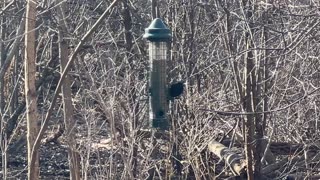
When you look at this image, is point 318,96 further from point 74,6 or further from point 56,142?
point 56,142

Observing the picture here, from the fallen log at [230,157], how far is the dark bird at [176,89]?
311 centimetres

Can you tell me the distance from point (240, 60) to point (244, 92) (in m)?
0.60

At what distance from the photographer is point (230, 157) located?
28.3 feet

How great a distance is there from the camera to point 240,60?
28.7 feet

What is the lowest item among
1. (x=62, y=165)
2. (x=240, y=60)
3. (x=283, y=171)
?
(x=62, y=165)

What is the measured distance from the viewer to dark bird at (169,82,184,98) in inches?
214

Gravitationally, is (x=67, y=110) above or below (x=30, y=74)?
below

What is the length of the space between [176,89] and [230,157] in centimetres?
335

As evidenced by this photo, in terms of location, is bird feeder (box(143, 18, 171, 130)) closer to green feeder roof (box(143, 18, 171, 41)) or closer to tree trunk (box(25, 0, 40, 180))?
green feeder roof (box(143, 18, 171, 41))

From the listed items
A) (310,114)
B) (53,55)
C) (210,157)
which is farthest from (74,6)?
(310,114)

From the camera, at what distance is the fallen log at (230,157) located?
842 centimetres

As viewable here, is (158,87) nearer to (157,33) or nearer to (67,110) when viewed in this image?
(157,33)

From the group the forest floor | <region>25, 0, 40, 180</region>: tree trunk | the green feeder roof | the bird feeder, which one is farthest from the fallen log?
the green feeder roof

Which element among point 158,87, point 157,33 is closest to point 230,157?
point 158,87
